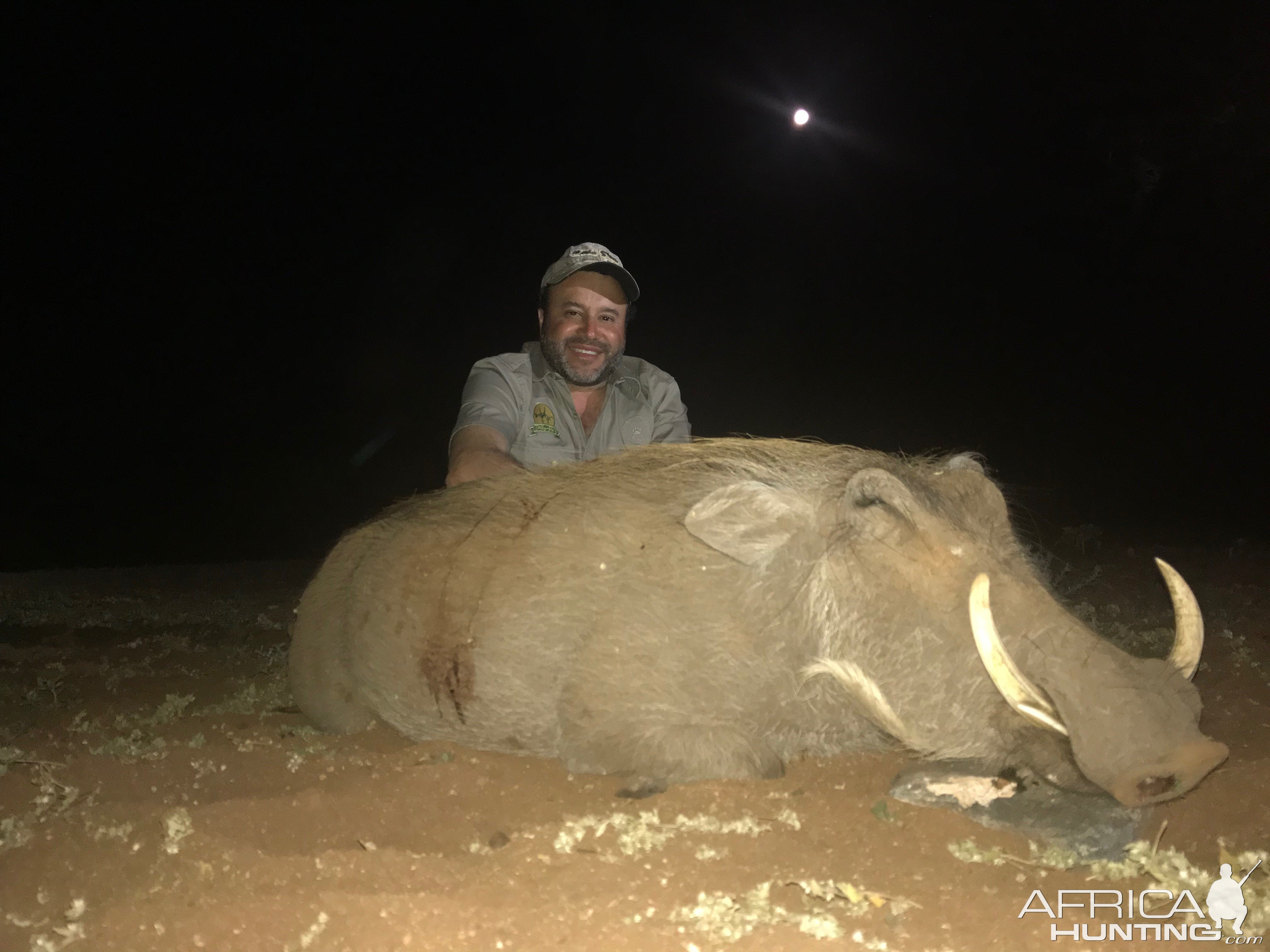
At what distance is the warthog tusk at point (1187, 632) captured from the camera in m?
2.29

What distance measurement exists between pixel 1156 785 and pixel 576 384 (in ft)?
11.2

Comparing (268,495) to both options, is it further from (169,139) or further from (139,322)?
(169,139)

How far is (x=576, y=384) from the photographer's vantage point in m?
4.75

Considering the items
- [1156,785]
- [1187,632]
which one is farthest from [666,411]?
[1156,785]

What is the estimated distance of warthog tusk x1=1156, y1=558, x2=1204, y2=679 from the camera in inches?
90.2

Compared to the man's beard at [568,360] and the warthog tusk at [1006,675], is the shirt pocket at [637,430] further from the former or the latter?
the warthog tusk at [1006,675]

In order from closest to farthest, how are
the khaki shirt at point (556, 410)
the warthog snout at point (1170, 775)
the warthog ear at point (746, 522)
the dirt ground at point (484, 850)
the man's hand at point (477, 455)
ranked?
the dirt ground at point (484, 850) → the warthog snout at point (1170, 775) → the warthog ear at point (746, 522) → the man's hand at point (477, 455) → the khaki shirt at point (556, 410)

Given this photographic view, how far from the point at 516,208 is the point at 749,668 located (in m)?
49.5

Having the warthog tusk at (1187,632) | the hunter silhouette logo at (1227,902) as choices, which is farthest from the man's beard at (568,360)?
the hunter silhouette logo at (1227,902)

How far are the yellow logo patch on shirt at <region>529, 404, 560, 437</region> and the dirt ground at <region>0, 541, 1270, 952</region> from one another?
1.96 metres

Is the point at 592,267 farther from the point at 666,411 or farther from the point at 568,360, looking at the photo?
the point at 666,411

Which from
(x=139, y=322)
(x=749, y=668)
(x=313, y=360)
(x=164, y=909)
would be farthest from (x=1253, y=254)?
(x=139, y=322)

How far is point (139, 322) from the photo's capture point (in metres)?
29.9

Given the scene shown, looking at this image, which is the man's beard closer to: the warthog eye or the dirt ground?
the dirt ground
